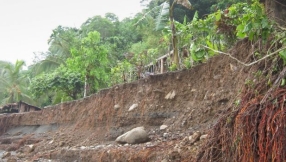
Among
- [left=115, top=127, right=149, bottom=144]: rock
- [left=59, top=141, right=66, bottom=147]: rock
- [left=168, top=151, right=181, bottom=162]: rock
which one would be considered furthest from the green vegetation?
[left=59, top=141, right=66, bottom=147]: rock

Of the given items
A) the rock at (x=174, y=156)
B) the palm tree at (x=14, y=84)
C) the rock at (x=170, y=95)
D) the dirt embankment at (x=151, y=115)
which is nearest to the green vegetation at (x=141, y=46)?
the palm tree at (x=14, y=84)

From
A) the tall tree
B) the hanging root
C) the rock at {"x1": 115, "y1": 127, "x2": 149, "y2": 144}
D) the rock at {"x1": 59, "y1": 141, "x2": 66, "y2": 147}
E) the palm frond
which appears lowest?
the rock at {"x1": 59, "y1": 141, "x2": 66, "y2": 147}

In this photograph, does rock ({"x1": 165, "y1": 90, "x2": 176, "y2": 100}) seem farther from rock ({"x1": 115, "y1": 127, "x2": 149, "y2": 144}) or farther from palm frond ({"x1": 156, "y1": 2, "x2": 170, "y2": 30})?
palm frond ({"x1": 156, "y1": 2, "x2": 170, "y2": 30})

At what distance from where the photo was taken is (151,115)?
26.5ft

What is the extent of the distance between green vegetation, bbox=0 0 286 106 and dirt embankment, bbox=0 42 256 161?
0.57 m

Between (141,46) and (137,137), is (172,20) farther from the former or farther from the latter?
(141,46)

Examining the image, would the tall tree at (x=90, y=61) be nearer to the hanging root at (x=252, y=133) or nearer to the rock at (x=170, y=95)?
the rock at (x=170, y=95)

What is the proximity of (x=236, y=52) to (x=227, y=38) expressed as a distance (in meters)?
1.06

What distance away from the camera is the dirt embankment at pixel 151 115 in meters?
5.93

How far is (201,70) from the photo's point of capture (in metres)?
7.12

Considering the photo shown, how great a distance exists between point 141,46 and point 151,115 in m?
12.3

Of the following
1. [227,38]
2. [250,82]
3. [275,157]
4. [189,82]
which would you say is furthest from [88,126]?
[275,157]

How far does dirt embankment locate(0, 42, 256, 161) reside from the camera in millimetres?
5930

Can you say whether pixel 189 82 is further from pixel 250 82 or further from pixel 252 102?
pixel 252 102
